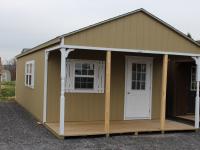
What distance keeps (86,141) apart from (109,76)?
1.90 m

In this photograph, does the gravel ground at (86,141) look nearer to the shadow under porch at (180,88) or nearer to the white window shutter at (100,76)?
Answer: the white window shutter at (100,76)

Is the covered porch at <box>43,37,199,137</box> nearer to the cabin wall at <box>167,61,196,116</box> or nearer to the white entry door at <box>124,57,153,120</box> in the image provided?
the white entry door at <box>124,57,153,120</box>

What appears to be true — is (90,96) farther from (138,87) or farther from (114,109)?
(138,87)

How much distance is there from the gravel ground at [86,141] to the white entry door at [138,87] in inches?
88.8

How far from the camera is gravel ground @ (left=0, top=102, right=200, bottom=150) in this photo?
8.56m

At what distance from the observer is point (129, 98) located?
1247cm

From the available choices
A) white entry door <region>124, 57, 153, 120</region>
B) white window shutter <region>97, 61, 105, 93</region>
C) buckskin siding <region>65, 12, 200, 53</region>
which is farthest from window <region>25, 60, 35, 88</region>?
buckskin siding <region>65, 12, 200, 53</region>

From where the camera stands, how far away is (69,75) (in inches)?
458

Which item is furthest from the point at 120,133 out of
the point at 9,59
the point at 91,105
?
the point at 9,59

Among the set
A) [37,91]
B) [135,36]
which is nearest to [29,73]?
[37,91]

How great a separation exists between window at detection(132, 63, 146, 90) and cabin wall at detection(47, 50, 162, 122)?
405 millimetres

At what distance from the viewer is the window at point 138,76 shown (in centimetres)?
1249

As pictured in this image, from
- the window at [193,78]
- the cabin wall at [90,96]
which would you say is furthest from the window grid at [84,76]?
the window at [193,78]

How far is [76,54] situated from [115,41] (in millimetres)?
1971
